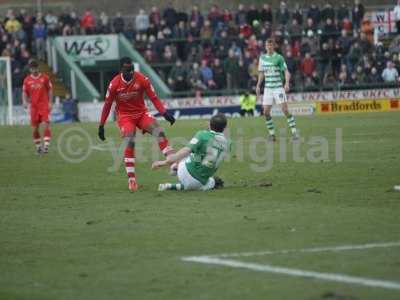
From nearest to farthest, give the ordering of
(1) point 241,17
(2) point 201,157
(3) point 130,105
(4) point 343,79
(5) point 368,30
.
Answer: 1. (2) point 201,157
2. (3) point 130,105
3. (4) point 343,79
4. (5) point 368,30
5. (1) point 241,17

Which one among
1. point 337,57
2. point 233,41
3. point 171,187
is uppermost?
point 233,41

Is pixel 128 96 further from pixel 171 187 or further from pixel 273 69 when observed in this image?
pixel 273 69

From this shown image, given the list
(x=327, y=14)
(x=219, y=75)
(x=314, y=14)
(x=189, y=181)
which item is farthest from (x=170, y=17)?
(x=189, y=181)

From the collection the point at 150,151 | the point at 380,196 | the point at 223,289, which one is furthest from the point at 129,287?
the point at 150,151

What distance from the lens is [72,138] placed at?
30375mm

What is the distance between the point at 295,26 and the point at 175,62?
18.8ft

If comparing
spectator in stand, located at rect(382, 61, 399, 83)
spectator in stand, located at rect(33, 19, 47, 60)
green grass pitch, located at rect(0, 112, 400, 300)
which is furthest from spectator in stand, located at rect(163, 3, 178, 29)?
green grass pitch, located at rect(0, 112, 400, 300)

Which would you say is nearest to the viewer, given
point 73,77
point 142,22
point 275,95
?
point 275,95

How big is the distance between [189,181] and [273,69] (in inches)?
430

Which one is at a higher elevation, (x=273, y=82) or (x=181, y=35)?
(x=181, y=35)

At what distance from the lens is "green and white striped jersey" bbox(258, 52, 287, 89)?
86.3 ft

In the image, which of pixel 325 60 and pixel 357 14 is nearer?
pixel 325 60

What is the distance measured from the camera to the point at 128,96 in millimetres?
17328

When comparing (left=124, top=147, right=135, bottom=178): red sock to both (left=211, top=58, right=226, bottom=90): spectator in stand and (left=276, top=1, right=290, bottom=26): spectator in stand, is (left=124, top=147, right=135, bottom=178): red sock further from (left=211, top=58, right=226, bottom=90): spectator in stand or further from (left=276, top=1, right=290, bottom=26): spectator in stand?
(left=276, top=1, right=290, bottom=26): spectator in stand
